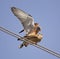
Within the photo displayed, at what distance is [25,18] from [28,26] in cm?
79

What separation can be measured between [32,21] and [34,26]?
0.87 feet

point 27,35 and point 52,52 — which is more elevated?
point 52,52

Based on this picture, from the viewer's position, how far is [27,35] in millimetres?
11805

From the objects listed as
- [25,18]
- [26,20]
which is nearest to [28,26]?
[26,20]

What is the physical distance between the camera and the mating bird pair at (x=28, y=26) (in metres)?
11.4

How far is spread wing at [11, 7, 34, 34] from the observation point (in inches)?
446

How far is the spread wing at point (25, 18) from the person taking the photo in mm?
11317

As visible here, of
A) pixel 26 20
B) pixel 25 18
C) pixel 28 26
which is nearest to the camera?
pixel 25 18

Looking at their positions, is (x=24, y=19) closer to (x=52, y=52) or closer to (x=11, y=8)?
(x=11, y=8)

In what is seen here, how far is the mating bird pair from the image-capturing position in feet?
37.3

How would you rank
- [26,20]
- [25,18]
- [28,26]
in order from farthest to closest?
[28,26] → [26,20] → [25,18]

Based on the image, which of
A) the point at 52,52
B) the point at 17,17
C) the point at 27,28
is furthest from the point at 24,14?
the point at 52,52

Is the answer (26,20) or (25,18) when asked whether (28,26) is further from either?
(25,18)

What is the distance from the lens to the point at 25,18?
11.7 meters
